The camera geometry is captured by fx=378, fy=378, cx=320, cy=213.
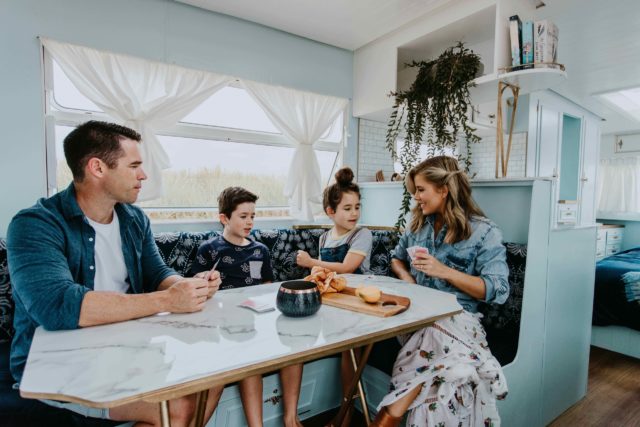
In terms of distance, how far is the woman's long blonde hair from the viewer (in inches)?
70.5

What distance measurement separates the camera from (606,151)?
250 inches

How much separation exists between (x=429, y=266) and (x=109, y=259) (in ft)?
4.21

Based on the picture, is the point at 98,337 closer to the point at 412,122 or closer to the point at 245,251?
the point at 245,251

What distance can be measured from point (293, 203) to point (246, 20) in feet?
4.88

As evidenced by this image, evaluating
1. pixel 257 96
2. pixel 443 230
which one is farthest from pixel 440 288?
pixel 257 96

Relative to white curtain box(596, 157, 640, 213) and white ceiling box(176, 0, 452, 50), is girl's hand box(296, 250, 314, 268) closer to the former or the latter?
white ceiling box(176, 0, 452, 50)

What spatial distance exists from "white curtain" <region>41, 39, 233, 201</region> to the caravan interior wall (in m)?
0.06

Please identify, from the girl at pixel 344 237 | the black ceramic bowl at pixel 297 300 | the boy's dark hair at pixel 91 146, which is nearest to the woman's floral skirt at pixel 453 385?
the black ceramic bowl at pixel 297 300

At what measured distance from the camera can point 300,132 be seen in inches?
126

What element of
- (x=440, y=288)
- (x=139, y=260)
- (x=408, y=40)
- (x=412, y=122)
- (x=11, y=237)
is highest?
(x=408, y=40)

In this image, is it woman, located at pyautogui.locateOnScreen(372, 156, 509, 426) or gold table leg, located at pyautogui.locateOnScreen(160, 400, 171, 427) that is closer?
gold table leg, located at pyautogui.locateOnScreen(160, 400, 171, 427)

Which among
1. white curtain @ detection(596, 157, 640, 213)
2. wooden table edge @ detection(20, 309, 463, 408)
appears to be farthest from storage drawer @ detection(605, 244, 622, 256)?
wooden table edge @ detection(20, 309, 463, 408)

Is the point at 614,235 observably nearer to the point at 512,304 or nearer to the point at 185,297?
the point at 512,304

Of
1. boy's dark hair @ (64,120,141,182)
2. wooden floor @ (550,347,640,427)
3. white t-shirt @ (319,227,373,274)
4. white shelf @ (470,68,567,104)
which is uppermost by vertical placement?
white shelf @ (470,68,567,104)
